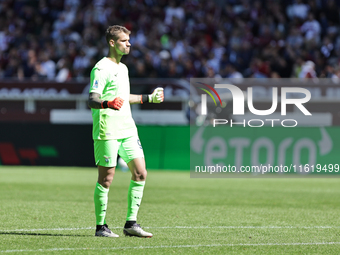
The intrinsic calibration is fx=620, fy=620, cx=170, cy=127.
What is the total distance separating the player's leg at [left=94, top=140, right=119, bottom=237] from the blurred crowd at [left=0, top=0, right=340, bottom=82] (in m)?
13.0

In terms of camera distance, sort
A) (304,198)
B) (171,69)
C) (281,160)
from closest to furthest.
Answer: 1. (304,198)
2. (281,160)
3. (171,69)

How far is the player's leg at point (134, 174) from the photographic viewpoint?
6.99m

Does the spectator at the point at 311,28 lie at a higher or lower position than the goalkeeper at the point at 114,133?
higher

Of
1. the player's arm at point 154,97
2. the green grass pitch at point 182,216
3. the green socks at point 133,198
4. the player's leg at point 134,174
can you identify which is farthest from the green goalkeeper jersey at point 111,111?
the green grass pitch at point 182,216

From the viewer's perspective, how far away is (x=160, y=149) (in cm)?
1825

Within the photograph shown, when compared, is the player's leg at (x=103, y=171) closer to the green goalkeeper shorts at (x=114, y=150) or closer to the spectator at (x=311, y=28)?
the green goalkeeper shorts at (x=114, y=150)

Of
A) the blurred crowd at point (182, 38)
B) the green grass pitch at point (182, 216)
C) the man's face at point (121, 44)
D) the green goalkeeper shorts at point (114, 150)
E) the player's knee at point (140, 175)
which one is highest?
the blurred crowd at point (182, 38)

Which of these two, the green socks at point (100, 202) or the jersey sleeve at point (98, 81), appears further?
the green socks at point (100, 202)

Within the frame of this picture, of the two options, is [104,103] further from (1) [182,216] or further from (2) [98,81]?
(1) [182,216]

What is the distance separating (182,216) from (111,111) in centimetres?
271

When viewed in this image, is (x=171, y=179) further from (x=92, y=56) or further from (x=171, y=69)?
(x=92, y=56)

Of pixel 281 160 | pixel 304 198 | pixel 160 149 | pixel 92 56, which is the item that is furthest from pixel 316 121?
pixel 92 56

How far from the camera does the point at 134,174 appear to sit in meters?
7.04

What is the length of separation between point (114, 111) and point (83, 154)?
39.3ft
